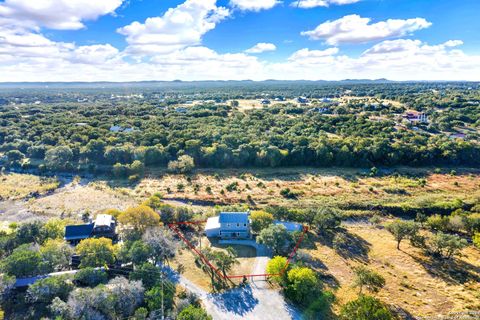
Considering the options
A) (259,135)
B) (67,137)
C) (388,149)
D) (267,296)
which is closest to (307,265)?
(267,296)

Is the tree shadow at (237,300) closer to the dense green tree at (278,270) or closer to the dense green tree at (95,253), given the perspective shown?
the dense green tree at (278,270)

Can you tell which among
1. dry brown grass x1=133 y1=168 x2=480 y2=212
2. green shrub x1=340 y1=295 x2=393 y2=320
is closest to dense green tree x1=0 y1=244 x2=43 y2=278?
dry brown grass x1=133 y1=168 x2=480 y2=212

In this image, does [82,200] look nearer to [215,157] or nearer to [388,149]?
[215,157]

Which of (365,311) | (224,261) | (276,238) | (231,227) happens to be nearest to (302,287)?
(365,311)

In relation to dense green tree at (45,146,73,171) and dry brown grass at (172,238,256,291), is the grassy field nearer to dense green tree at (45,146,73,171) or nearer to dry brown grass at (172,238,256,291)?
dense green tree at (45,146,73,171)

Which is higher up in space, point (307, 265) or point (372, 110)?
point (372, 110)

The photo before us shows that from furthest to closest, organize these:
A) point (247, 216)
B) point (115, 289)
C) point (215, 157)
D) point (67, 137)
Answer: point (67, 137) < point (215, 157) < point (247, 216) < point (115, 289)
